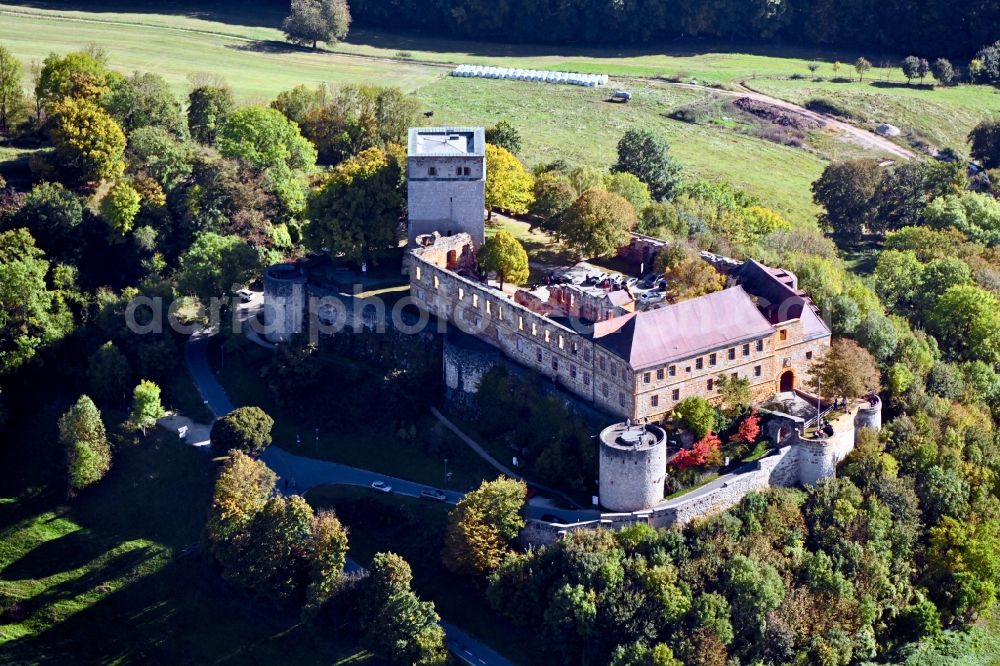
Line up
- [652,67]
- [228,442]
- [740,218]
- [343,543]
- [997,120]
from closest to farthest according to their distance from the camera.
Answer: [343,543] < [228,442] < [740,218] < [997,120] < [652,67]

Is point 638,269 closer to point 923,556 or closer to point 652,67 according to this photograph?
point 923,556

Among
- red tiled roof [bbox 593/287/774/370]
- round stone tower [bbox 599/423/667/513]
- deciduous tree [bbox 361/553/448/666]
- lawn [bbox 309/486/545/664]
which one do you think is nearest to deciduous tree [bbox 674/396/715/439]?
round stone tower [bbox 599/423/667/513]

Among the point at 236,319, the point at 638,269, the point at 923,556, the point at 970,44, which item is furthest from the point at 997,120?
the point at 236,319

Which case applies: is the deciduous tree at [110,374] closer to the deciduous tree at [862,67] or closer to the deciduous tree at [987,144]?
the deciduous tree at [987,144]

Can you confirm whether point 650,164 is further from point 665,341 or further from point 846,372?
point 665,341

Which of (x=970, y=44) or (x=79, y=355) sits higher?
(x=970, y=44)

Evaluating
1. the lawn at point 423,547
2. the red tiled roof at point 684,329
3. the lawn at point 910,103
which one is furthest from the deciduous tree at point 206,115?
the lawn at point 910,103
